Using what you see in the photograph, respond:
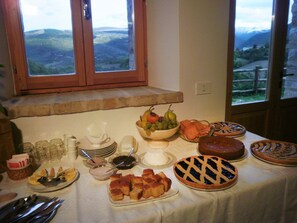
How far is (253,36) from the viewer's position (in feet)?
6.87

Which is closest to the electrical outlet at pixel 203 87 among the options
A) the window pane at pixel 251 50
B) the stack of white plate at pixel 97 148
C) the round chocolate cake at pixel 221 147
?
the round chocolate cake at pixel 221 147

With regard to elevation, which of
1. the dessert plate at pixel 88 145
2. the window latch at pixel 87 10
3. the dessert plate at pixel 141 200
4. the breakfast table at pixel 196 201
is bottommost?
the breakfast table at pixel 196 201

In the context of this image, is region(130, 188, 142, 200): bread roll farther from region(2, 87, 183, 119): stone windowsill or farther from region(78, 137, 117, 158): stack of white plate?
region(2, 87, 183, 119): stone windowsill

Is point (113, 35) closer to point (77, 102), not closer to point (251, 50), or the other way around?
point (77, 102)

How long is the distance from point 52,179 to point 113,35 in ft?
3.65

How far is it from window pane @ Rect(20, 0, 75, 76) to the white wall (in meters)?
0.46

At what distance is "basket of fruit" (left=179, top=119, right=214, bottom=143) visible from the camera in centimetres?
132

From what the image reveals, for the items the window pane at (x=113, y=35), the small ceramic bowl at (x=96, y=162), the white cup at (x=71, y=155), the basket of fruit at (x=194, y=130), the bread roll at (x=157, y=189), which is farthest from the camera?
the window pane at (x=113, y=35)

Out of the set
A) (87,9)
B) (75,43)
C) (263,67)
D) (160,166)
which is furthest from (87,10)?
(263,67)

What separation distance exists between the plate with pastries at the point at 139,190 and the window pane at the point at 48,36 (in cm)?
103

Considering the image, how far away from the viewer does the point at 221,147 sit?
1142 mm

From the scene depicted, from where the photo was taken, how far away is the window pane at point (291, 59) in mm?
2211

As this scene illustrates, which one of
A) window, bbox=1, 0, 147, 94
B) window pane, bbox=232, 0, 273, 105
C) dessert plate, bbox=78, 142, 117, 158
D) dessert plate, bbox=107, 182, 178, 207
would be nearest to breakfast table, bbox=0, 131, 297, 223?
dessert plate, bbox=107, 182, 178, 207

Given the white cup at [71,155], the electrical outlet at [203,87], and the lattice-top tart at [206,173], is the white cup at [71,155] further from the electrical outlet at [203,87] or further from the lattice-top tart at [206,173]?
the electrical outlet at [203,87]
